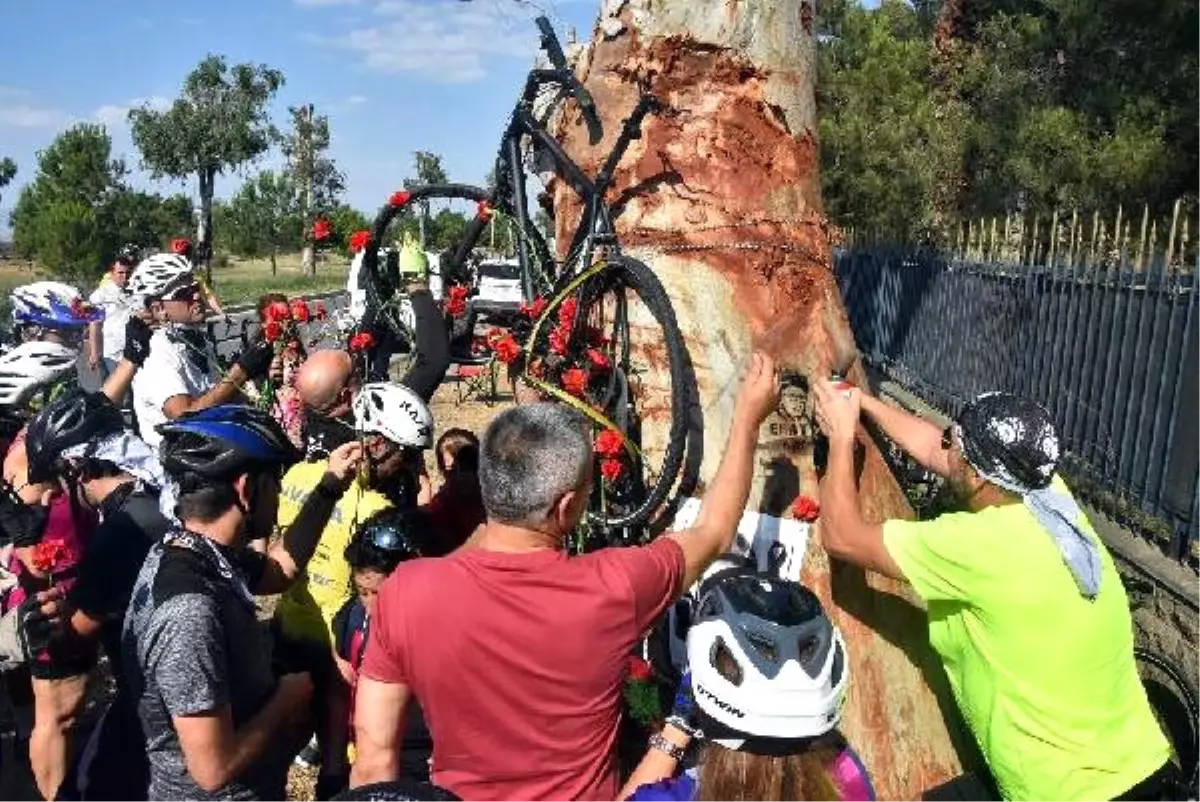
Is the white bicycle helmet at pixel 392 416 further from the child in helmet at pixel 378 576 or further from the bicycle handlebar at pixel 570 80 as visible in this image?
the bicycle handlebar at pixel 570 80

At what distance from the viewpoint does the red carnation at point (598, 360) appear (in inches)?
139

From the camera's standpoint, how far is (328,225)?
573 cm

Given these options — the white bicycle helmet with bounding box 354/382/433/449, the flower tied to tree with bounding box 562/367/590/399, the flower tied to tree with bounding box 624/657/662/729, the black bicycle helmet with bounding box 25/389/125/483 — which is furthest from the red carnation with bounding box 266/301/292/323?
the flower tied to tree with bounding box 624/657/662/729

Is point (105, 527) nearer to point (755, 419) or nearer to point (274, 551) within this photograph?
point (274, 551)

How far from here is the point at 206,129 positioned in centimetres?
4722

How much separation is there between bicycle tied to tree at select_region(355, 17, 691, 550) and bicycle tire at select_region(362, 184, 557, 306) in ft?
0.86

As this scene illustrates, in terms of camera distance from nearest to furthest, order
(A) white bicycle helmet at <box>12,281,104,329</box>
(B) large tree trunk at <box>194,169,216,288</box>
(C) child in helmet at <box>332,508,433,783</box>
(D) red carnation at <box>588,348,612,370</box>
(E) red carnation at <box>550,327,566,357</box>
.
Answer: (C) child in helmet at <box>332,508,433,783</box>, (D) red carnation at <box>588,348,612,370</box>, (E) red carnation at <box>550,327,566,357</box>, (A) white bicycle helmet at <box>12,281,104,329</box>, (B) large tree trunk at <box>194,169,216,288</box>

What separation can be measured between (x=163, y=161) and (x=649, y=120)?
4855cm

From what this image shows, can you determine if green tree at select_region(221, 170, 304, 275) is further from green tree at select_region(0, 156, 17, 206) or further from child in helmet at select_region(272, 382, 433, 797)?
child in helmet at select_region(272, 382, 433, 797)

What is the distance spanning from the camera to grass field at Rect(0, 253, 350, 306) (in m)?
34.6

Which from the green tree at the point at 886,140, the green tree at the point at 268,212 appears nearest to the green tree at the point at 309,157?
the green tree at the point at 268,212

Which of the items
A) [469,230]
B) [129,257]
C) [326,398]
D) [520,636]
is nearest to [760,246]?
[520,636]

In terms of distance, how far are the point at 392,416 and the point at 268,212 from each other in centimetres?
5062

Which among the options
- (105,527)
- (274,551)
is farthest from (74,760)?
(274,551)
